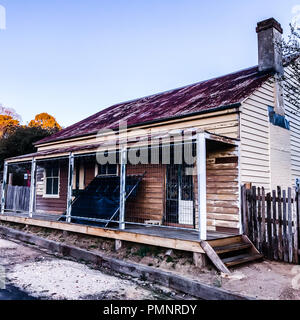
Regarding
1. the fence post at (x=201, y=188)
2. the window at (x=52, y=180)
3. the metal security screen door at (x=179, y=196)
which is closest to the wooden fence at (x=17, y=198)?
the window at (x=52, y=180)

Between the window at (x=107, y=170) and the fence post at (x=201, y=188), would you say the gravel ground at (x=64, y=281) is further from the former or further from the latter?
the window at (x=107, y=170)

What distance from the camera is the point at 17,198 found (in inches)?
493

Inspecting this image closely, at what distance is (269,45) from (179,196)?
5.75 meters

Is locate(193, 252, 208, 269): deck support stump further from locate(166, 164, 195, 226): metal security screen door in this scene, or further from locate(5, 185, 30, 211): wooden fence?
locate(5, 185, 30, 211): wooden fence

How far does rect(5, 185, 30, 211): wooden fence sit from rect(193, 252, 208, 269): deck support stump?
8983mm

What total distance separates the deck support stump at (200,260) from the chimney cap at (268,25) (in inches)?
310

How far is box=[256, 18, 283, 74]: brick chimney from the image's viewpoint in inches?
358

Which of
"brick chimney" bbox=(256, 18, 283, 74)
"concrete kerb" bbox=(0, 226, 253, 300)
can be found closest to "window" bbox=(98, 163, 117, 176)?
"concrete kerb" bbox=(0, 226, 253, 300)

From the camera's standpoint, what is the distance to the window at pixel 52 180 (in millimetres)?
13828

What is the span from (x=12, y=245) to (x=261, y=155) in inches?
323

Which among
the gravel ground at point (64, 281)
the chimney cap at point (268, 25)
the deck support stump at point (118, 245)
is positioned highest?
the chimney cap at point (268, 25)
